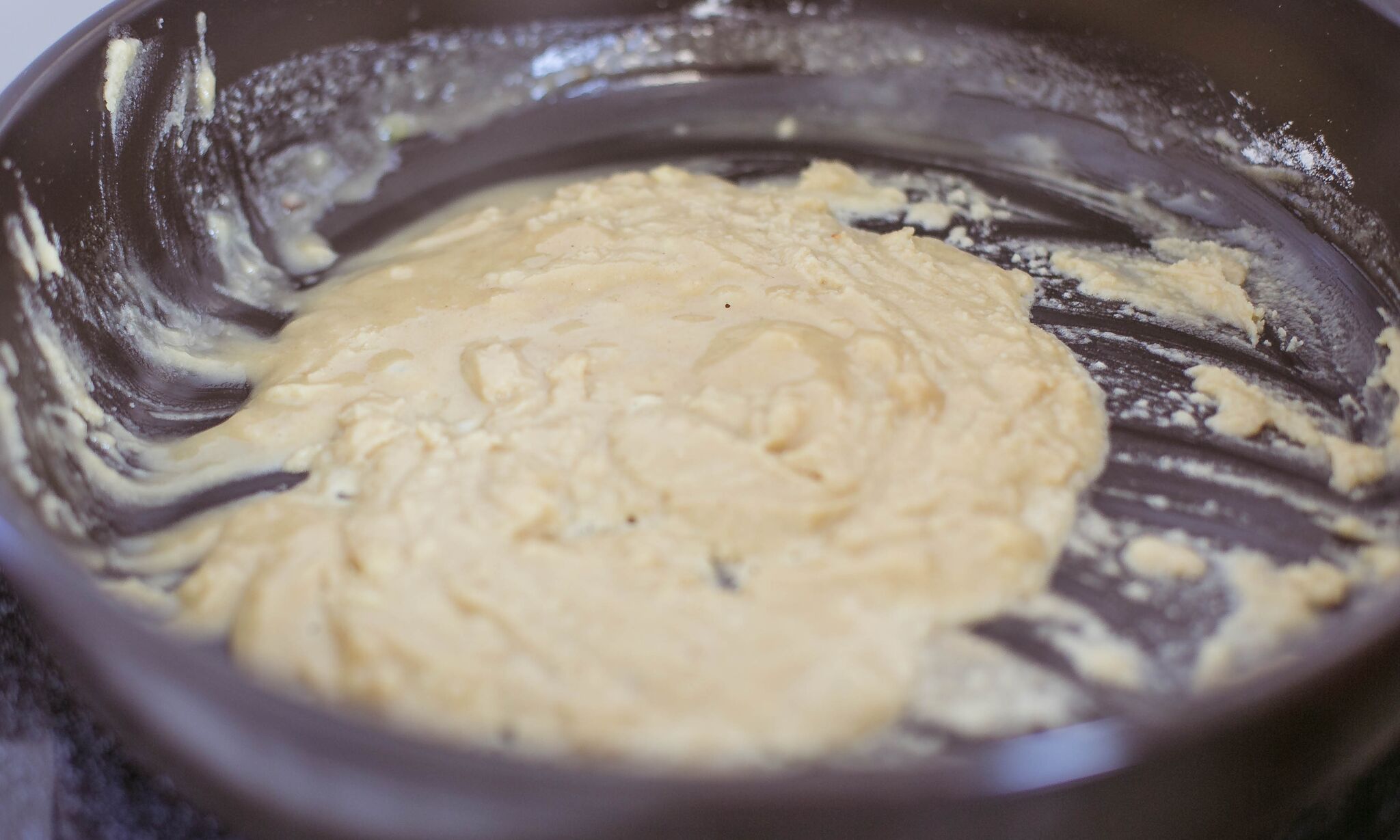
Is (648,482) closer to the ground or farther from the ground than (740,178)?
closer to the ground

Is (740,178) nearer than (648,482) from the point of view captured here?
No

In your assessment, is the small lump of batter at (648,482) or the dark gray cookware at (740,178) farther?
the small lump of batter at (648,482)

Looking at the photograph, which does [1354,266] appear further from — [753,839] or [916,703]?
[753,839]

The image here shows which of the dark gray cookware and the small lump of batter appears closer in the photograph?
the dark gray cookware
